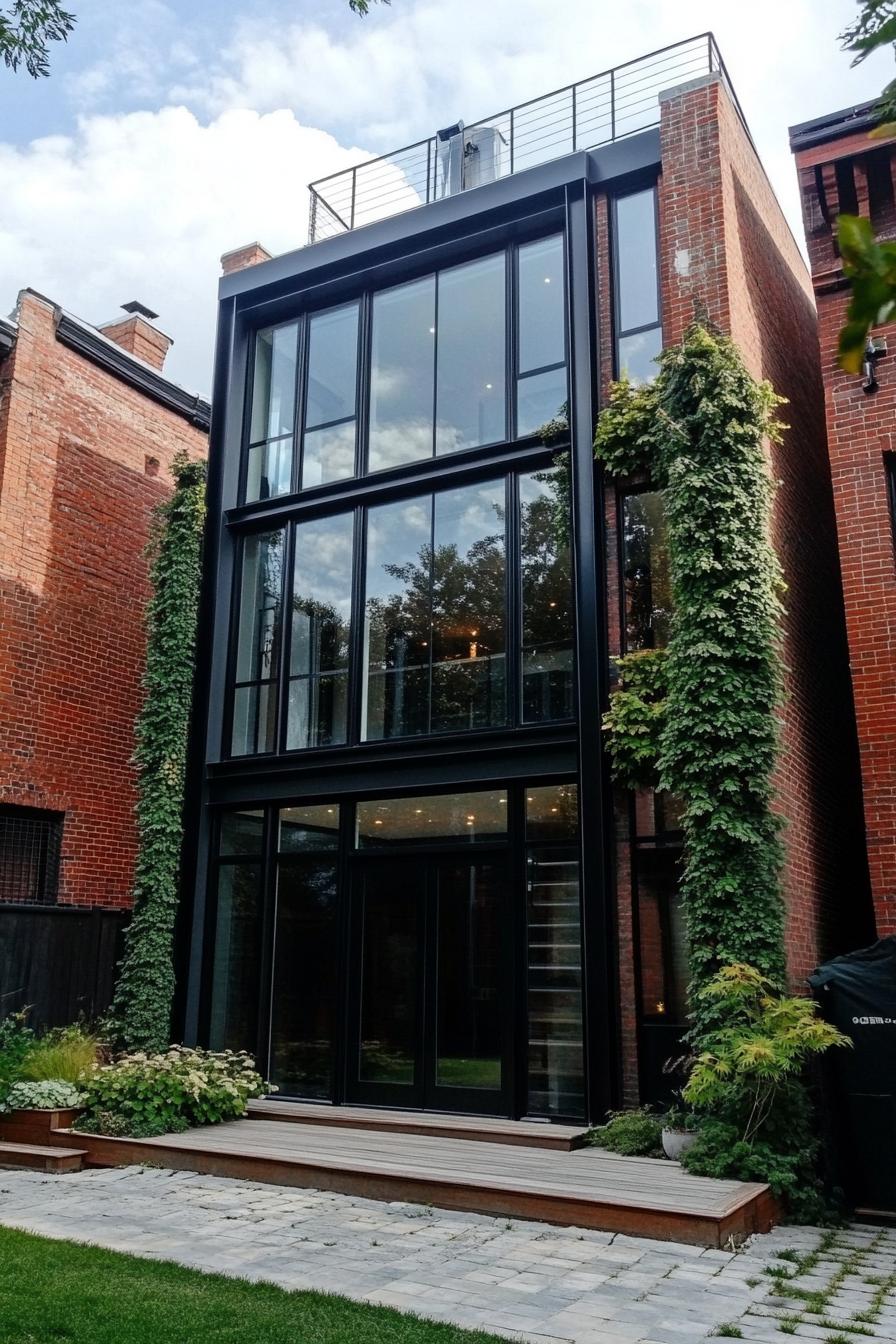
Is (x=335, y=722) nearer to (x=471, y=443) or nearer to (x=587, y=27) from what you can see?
(x=471, y=443)

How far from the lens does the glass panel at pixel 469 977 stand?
9781 mm

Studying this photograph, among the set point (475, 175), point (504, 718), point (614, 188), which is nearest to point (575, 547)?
point (504, 718)

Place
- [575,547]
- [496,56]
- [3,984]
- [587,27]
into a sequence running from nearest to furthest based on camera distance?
1. [587,27]
2. [496,56]
3. [575,547]
4. [3,984]

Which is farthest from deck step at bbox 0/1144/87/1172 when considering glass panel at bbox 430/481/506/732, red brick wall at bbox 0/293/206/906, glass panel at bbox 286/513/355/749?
glass panel at bbox 430/481/506/732

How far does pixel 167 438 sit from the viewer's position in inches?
607

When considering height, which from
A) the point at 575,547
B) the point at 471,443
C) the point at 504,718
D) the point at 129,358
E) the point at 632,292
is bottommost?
the point at 504,718

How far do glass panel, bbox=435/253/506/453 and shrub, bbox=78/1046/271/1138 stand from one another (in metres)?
6.70

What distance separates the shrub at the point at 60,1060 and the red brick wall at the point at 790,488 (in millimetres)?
6309

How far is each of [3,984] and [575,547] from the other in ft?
24.1

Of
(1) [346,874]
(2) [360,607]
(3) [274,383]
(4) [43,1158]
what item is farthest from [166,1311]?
(3) [274,383]

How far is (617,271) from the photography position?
11.1m

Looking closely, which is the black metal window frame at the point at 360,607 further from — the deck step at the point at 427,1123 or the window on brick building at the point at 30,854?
the deck step at the point at 427,1123

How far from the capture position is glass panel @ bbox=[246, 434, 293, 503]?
12.9 meters

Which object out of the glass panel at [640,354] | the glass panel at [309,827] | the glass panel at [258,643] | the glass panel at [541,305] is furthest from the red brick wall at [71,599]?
the glass panel at [640,354]
